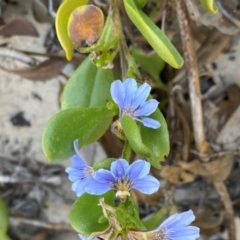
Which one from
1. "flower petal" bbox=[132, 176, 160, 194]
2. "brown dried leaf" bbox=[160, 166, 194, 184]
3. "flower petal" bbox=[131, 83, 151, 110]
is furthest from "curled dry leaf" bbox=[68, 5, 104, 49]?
"brown dried leaf" bbox=[160, 166, 194, 184]

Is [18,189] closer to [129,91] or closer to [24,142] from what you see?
[24,142]

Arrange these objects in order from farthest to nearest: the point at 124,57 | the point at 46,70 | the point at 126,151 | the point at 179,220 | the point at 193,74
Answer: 1. the point at 46,70
2. the point at 193,74
3. the point at 124,57
4. the point at 126,151
5. the point at 179,220

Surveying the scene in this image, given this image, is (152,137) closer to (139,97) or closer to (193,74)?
(139,97)

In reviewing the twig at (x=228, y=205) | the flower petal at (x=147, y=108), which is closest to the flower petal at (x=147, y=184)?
the flower petal at (x=147, y=108)

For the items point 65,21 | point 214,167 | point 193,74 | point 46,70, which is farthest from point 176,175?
point 65,21

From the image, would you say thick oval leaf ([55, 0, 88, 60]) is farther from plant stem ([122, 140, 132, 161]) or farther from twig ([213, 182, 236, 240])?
twig ([213, 182, 236, 240])

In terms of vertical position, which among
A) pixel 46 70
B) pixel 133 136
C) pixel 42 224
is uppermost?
pixel 133 136
